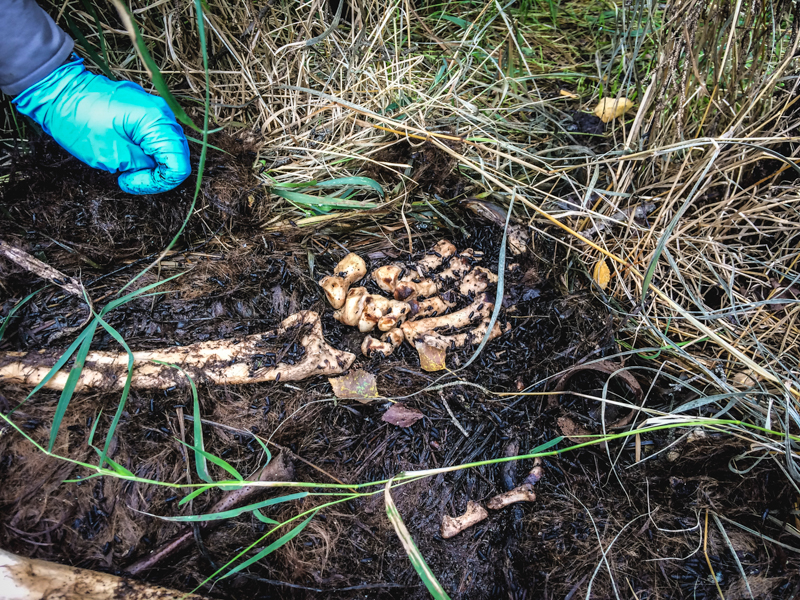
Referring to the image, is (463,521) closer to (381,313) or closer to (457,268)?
(381,313)

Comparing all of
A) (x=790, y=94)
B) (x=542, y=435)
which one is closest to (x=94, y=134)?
(x=542, y=435)

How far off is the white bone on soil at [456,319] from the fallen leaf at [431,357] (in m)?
0.10

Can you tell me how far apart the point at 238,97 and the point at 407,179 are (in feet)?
4.47

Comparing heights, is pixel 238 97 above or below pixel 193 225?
above

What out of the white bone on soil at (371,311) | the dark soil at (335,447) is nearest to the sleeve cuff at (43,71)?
the dark soil at (335,447)

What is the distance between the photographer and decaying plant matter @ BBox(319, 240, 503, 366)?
2424 millimetres

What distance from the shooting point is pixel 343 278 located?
2.52 metres

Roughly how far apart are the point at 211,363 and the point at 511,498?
63.9 inches

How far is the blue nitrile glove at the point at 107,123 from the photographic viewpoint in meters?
2.58

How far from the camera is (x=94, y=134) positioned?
260 centimetres

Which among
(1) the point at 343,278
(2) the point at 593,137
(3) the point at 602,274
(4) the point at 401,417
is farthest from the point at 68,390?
(2) the point at 593,137

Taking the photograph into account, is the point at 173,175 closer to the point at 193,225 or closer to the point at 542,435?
the point at 193,225

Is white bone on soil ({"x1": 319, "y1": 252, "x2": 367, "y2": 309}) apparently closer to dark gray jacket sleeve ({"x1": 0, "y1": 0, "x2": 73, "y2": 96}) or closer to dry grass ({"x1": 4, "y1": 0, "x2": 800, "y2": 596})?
dry grass ({"x1": 4, "y1": 0, "x2": 800, "y2": 596})

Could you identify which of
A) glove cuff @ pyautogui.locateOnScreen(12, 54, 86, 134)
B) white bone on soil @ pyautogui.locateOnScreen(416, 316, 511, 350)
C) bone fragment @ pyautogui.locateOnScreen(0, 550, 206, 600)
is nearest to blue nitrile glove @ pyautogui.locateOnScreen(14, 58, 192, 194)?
glove cuff @ pyautogui.locateOnScreen(12, 54, 86, 134)
